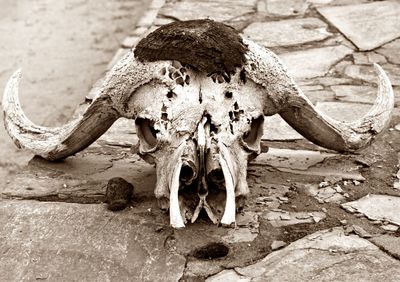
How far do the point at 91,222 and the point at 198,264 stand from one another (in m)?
0.59

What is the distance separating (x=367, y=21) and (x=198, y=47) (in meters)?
3.05

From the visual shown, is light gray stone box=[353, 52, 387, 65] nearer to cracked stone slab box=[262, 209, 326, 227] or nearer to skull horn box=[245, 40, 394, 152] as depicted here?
skull horn box=[245, 40, 394, 152]

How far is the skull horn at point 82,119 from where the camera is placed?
11.2 ft

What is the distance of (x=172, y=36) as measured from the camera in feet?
11.0

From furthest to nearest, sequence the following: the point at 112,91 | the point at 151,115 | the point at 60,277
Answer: the point at 112,91 < the point at 151,115 < the point at 60,277

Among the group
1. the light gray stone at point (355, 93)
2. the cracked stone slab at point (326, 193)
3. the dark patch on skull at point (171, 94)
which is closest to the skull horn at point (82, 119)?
the dark patch on skull at point (171, 94)

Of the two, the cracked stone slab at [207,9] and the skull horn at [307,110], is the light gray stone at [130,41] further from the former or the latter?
the skull horn at [307,110]

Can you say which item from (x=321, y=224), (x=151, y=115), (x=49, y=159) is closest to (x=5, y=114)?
(x=49, y=159)

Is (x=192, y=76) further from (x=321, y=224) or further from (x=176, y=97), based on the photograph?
(x=321, y=224)

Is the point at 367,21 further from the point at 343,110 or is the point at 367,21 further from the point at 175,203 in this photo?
the point at 175,203

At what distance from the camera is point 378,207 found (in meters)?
3.47

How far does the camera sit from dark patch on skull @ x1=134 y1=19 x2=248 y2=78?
3.27 metres

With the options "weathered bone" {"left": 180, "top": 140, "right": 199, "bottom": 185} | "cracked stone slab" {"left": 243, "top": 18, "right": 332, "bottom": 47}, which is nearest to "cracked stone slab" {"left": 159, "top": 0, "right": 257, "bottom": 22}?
"cracked stone slab" {"left": 243, "top": 18, "right": 332, "bottom": 47}

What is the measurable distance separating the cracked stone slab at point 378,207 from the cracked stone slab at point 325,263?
24 cm
